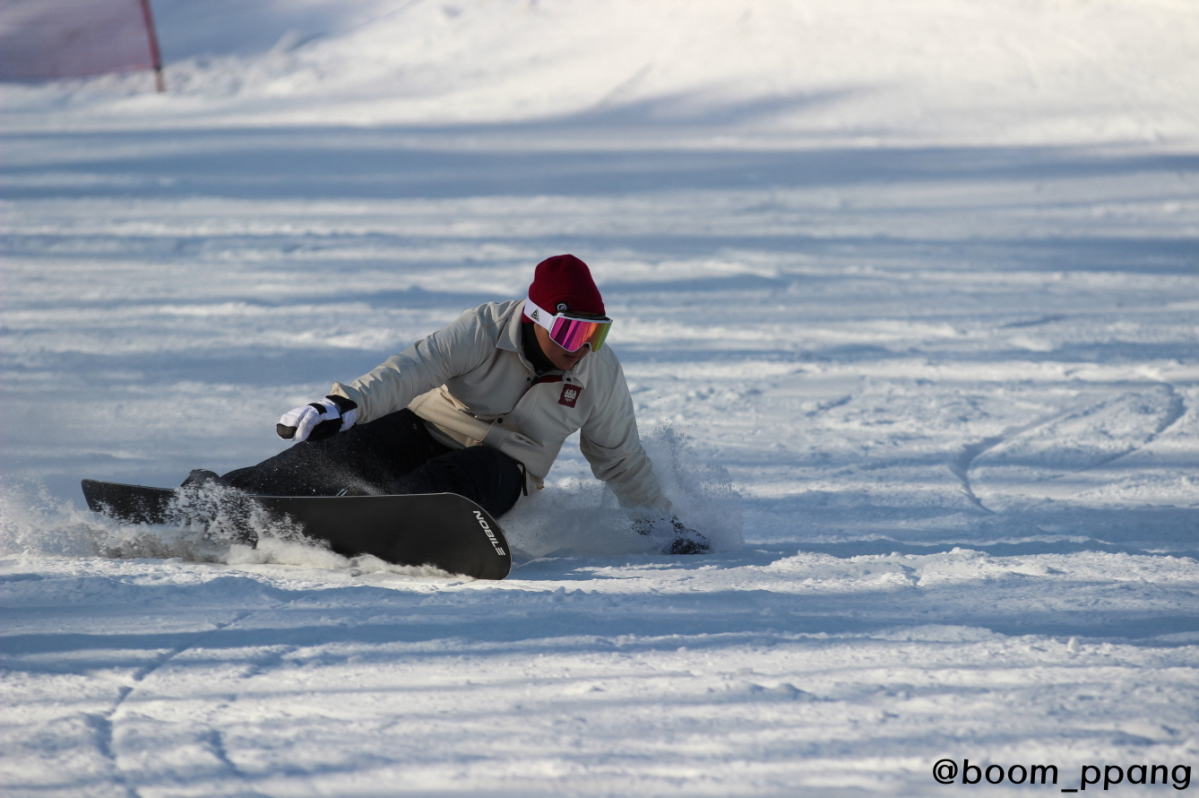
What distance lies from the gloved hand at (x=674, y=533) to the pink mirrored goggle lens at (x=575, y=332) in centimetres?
79

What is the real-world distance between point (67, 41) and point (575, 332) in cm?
1434

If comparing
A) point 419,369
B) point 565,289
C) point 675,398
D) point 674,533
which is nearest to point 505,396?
point 419,369

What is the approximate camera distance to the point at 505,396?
3377 mm

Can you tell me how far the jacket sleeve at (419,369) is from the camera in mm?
3121

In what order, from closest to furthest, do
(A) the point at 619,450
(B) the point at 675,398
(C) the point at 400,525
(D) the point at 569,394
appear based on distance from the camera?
1. (C) the point at 400,525
2. (D) the point at 569,394
3. (A) the point at 619,450
4. (B) the point at 675,398

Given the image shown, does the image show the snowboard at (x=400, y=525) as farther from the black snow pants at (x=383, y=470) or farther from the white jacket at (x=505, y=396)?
the white jacket at (x=505, y=396)

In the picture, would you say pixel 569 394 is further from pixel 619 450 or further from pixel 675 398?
pixel 675 398

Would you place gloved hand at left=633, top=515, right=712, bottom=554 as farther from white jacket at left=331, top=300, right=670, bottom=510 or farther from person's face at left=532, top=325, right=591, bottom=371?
person's face at left=532, top=325, right=591, bottom=371

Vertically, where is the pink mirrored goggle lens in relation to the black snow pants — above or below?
above

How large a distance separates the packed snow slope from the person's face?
648 millimetres

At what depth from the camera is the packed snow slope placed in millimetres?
2174

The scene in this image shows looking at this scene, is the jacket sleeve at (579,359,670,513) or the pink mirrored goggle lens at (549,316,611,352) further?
the jacket sleeve at (579,359,670,513)

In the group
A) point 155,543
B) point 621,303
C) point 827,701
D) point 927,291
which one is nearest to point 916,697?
point 827,701

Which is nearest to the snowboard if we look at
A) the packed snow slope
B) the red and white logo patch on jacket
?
the packed snow slope
